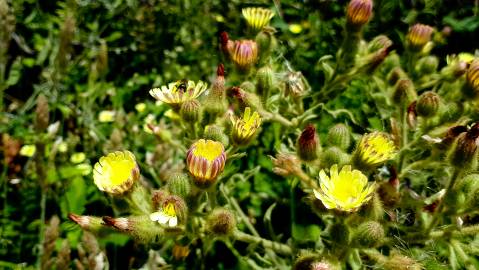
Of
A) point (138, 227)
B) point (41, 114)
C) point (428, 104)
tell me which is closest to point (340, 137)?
point (428, 104)

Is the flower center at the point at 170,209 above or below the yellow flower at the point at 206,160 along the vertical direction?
below

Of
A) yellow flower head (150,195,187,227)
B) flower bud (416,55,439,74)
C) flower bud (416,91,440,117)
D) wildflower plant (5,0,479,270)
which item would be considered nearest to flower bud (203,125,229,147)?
wildflower plant (5,0,479,270)

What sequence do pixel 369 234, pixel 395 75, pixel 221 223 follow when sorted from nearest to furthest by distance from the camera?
1. pixel 369 234
2. pixel 221 223
3. pixel 395 75

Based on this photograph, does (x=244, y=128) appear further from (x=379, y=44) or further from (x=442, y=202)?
(x=379, y=44)

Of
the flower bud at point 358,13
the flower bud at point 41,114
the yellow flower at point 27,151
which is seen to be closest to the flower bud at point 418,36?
the flower bud at point 358,13

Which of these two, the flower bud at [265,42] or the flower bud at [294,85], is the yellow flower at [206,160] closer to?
the flower bud at [294,85]

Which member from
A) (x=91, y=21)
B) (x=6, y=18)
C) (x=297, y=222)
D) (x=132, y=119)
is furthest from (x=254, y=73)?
(x=91, y=21)
